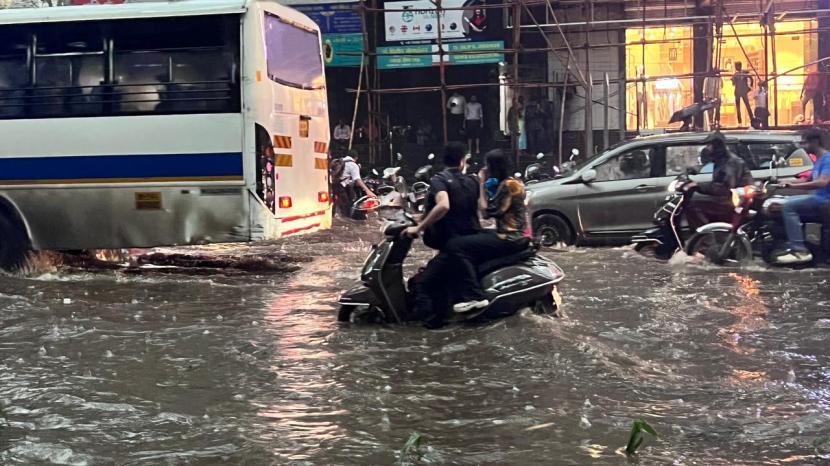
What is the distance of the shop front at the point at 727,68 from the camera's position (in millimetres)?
18781

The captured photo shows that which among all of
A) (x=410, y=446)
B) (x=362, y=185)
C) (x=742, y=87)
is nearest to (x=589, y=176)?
(x=362, y=185)

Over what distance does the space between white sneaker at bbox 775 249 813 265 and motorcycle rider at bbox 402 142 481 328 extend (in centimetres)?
465

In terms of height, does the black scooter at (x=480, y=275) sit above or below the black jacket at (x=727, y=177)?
below

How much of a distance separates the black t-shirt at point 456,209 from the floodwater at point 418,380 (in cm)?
78

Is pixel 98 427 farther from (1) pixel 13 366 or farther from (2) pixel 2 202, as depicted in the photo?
(2) pixel 2 202

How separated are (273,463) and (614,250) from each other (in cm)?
841

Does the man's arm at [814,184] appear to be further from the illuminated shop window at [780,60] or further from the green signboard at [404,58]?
the green signboard at [404,58]

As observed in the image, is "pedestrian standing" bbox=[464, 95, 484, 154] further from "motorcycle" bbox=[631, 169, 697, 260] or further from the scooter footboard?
the scooter footboard

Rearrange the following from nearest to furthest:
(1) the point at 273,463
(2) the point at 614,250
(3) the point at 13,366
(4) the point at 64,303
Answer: (1) the point at 273,463
(3) the point at 13,366
(4) the point at 64,303
(2) the point at 614,250

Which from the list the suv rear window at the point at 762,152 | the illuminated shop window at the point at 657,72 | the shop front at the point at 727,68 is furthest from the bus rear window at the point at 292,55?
the illuminated shop window at the point at 657,72

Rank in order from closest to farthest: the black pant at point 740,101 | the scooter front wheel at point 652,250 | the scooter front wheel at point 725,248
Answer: the scooter front wheel at point 725,248 < the scooter front wheel at point 652,250 < the black pant at point 740,101

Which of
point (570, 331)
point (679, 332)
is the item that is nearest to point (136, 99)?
point (570, 331)

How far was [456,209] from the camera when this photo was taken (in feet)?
23.8

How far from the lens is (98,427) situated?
16.5 ft
